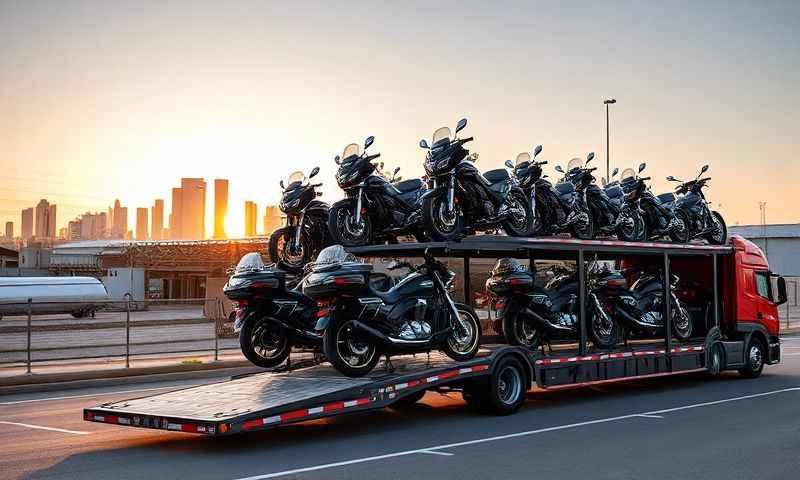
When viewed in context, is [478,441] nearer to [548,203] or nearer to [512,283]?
[512,283]

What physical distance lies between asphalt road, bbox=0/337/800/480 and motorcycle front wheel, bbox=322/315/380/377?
2.57 feet

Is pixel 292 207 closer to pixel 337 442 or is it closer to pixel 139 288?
pixel 337 442

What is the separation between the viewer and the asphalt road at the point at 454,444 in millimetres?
8930

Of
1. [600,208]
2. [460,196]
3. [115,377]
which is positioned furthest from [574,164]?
[115,377]

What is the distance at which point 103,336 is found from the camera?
23062 millimetres

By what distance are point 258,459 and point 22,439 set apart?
3323 millimetres

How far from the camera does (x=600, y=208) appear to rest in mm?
16578

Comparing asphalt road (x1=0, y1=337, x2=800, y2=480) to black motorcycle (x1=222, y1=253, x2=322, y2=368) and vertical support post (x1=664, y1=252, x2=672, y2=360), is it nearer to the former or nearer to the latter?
black motorcycle (x1=222, y1=253, x2=322, y2=368)

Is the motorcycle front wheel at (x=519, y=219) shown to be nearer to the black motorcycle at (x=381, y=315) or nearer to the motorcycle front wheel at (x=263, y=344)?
the black motorcycle at (x=381, y=315)

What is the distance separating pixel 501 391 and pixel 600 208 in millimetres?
5083

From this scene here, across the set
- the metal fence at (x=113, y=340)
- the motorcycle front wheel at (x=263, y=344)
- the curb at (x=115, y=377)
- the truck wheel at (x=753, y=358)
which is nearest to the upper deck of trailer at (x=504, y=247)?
the motorcycle front wheel at (x=263, y=344)

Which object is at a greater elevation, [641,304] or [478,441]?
[641,304]

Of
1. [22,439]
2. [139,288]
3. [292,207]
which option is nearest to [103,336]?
[292,207]

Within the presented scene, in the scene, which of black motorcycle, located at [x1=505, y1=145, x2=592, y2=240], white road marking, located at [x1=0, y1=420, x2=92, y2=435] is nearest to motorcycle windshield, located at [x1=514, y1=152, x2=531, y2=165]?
black motorcycle, located at [x1=505, y1=145, x2=592, y2=240]
